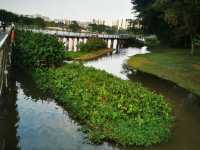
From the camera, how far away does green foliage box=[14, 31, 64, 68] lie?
29281mm

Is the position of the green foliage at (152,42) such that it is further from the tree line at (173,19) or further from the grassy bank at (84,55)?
the grassy bank at (84,55)

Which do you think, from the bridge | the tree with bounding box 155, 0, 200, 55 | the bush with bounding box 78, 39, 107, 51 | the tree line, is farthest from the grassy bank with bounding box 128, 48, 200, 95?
the bridge

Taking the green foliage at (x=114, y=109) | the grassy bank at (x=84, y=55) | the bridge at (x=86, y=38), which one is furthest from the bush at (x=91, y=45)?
the green foliage at (x=114, y=109)

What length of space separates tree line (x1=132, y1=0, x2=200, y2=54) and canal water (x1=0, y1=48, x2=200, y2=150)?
60.2 ft

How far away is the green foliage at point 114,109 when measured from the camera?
15805 millimetres

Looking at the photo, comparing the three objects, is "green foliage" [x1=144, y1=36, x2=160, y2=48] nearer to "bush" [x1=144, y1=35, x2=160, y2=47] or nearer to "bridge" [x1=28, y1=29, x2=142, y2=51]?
"bush" [x1=144, y1=35, x2=160, y2=47]

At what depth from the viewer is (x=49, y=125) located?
1750 centimetres

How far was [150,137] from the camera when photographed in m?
15.7

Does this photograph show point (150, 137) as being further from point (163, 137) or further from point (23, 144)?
point (23, 144)

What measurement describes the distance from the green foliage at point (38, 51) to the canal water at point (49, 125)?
3383mm

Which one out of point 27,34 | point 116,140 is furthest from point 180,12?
point 116,140

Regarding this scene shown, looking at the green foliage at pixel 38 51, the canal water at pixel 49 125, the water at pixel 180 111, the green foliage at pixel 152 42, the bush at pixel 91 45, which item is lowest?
the green foliage at pixel 152 42

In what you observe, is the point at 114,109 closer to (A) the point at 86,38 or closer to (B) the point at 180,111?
(B) the point at 180,111

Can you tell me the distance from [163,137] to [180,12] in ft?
108
